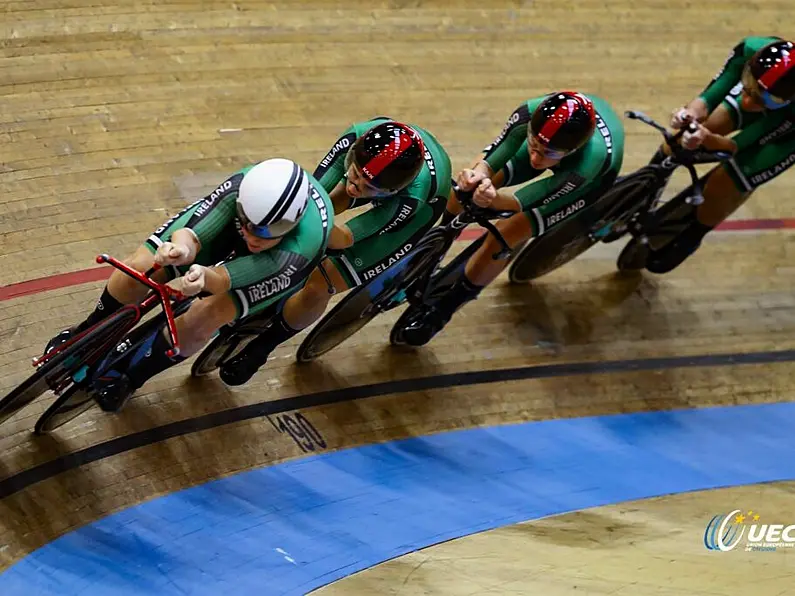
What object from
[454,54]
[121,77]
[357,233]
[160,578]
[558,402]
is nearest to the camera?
[160,578]

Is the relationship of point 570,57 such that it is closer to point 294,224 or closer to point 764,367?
point 764,367

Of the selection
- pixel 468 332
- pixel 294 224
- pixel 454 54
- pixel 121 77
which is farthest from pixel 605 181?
pixel 121 77

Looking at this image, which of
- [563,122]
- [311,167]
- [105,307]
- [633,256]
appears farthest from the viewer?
[633,256]

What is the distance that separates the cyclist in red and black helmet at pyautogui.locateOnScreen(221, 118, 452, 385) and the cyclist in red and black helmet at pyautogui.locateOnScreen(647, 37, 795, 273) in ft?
4.82

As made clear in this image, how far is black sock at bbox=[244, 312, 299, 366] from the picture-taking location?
13.9 feet

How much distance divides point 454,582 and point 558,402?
1386 mm

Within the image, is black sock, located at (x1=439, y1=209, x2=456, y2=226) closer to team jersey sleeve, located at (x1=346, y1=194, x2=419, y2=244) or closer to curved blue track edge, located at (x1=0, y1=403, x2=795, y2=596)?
team jersey sleeve, located at (x1=346, y1=194, x2=419, y2=244)

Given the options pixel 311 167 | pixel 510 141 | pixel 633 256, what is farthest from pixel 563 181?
pixel 311 167

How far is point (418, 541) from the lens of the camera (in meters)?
4.10

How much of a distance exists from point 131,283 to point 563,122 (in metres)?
1.82

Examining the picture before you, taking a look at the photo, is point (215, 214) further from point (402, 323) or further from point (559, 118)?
point (402, 323)

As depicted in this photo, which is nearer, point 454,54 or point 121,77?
point 121,77

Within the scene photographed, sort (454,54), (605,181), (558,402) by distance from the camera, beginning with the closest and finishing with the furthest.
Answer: (605,181)
(558,402)
(454,54)

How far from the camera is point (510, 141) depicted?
4262 millimetres
